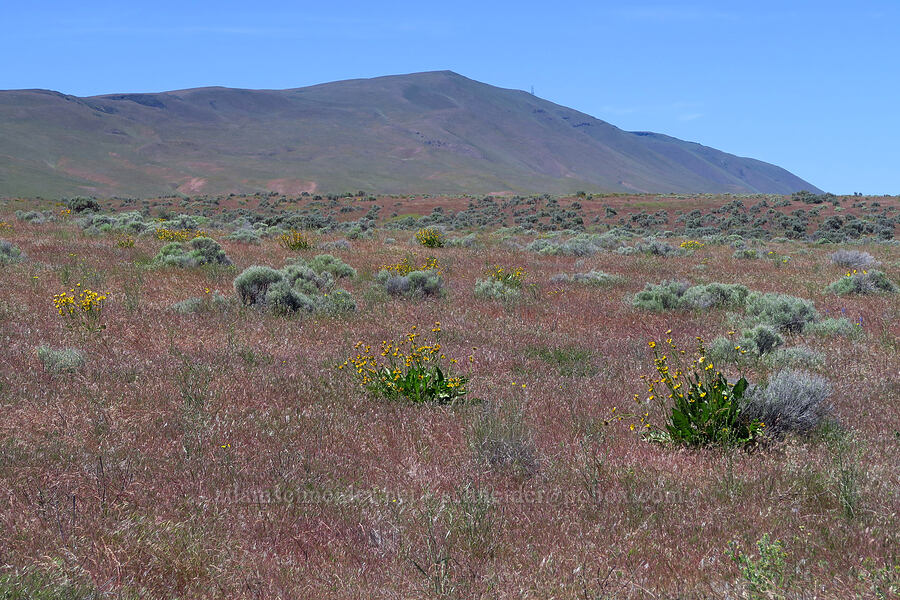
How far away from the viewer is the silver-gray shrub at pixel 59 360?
6.23m

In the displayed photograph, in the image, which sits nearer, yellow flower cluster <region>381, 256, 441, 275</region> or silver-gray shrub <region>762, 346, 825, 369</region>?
silver-gray shrub <region>762, 346, 825, 369</region>

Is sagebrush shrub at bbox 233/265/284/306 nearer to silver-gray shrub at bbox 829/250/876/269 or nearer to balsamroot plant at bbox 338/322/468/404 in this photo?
balsamroot plant at bbox 338/322/468/404

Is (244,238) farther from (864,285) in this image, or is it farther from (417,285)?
(864,285)

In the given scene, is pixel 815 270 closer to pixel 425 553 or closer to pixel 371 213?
pixel 425 553

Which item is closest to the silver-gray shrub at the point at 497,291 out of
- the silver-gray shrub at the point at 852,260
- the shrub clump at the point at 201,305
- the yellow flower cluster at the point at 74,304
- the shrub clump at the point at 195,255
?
the shrub clump at the point at 201,305

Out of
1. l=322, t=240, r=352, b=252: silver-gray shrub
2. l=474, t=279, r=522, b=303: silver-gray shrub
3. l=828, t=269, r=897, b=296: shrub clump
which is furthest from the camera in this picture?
l=322, t=240, r=352, b=252: silver-gray shrub

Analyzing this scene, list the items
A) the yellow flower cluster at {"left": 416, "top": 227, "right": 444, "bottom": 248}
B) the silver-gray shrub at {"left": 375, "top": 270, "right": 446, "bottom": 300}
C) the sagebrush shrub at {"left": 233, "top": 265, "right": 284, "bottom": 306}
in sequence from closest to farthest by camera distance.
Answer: the sagebrush shrub at {"left": 233, "top": 265, "right": 284, "bottom": 306}
the silver-gray shrub at {"left": 375, "top": 270, "right": 446, "bottom": 300}
the yellow flower cluster at {"left": 416, "top": 227, "right": 444, "bottom": 248}

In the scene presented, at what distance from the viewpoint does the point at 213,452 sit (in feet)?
15.0

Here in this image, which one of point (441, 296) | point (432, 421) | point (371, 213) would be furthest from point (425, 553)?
point (371, 213)

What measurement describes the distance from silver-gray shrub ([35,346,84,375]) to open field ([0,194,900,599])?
0.13ft

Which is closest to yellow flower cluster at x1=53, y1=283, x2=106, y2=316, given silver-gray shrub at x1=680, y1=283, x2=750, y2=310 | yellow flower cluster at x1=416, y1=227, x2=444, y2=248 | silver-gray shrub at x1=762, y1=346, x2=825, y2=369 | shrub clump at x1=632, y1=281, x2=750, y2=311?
silver-gray shrub at x1=762, y1=346, x2=825, y2=369

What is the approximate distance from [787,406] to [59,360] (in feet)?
22.3

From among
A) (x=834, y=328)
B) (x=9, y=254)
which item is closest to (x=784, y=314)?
(x=834, y=328)

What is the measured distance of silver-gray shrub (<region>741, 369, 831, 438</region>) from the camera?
16.5 ft
